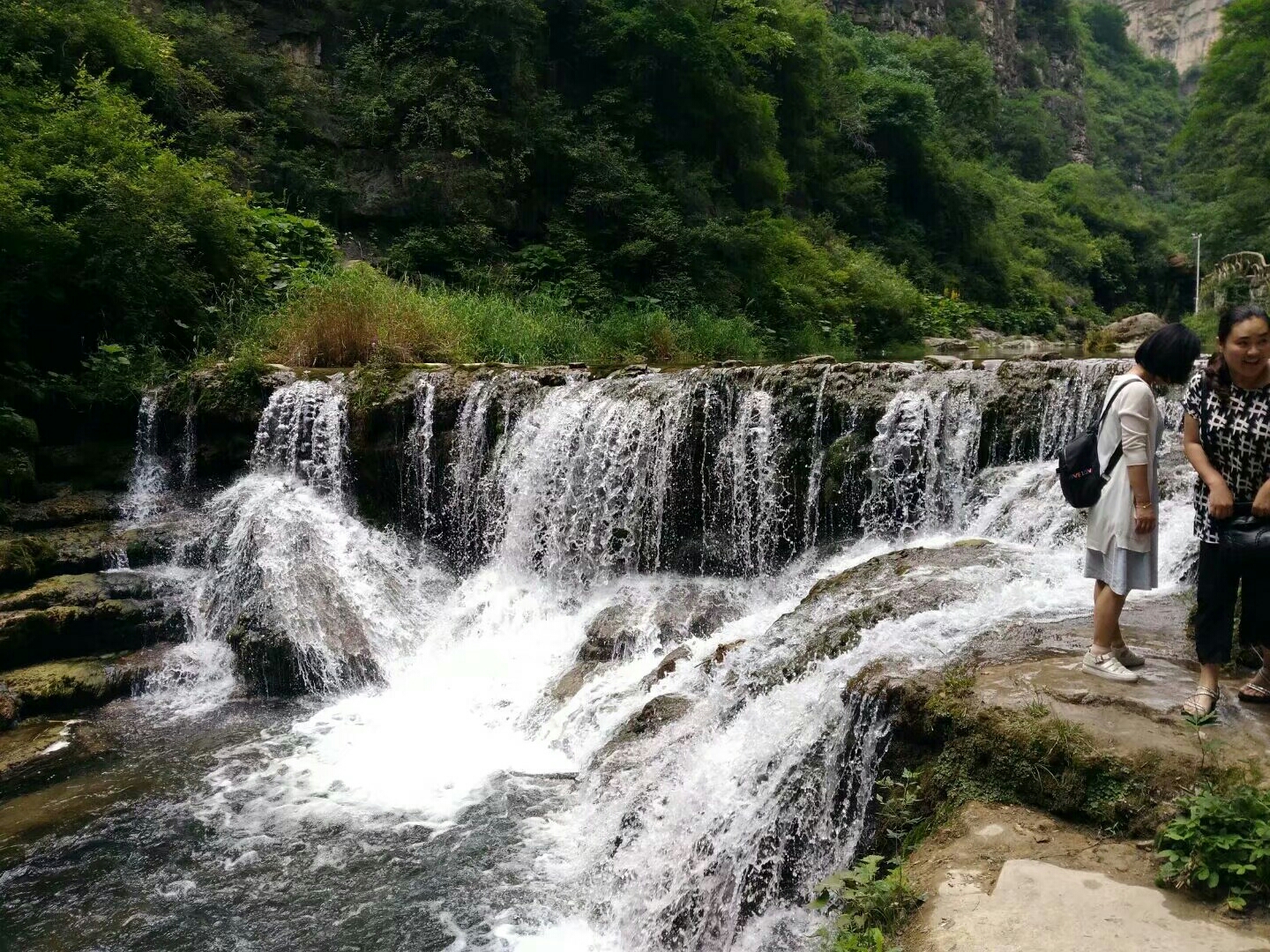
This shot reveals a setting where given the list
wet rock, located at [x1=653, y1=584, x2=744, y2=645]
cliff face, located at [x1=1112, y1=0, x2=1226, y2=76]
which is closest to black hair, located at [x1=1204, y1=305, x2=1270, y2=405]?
wet rock, located at [x1=653, y1=584, x2=744, y2=645]

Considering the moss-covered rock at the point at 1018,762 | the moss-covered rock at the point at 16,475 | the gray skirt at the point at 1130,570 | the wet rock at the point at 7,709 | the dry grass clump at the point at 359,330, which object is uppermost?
the dry grass clump at the point at 359,330

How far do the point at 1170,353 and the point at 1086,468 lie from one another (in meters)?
0.53

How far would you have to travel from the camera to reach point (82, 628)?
736cm

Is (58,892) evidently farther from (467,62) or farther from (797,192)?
(797,192)

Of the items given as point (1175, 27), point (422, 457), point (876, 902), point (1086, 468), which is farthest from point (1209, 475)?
point (1175, 27)

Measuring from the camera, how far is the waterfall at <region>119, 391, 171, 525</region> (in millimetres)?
9203

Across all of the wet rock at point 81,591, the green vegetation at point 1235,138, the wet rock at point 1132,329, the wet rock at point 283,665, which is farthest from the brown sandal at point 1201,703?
the green vegetation at point 1235,138

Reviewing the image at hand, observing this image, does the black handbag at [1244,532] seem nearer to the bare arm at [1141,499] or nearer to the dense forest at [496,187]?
the bare arm at [1141,499]

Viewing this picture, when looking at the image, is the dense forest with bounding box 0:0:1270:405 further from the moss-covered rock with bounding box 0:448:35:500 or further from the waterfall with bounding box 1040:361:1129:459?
the waterfall with bounding box 1040:361:1129:459

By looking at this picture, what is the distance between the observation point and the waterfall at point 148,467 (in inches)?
362

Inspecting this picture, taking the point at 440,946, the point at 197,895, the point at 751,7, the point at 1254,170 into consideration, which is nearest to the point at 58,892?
the point at 197,895

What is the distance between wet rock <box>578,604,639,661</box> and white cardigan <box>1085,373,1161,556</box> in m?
A: 4.09

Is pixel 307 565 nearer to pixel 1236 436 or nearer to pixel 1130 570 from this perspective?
pixel 1130 570

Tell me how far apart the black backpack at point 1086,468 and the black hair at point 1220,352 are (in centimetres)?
36
